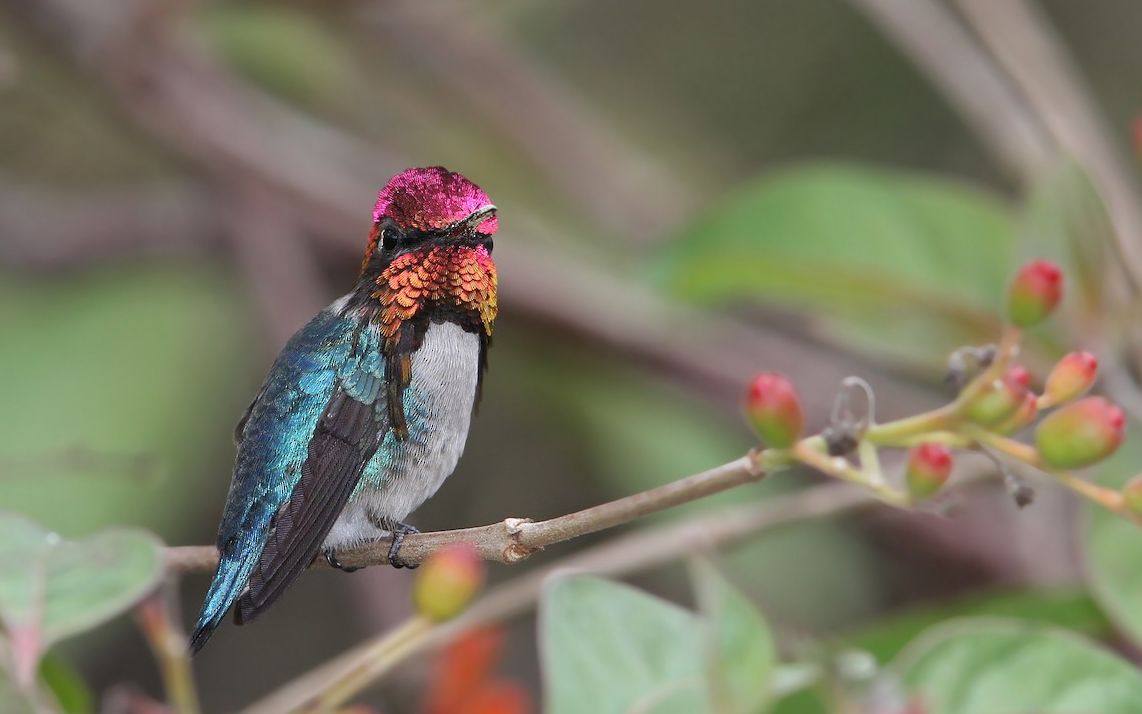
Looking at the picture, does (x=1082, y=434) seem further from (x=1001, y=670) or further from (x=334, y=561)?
(x=334, y=561)

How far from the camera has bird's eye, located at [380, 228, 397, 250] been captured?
1.25 metres

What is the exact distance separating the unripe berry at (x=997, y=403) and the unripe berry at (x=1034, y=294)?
12 centimetres

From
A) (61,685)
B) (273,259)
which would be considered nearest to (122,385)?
(273,259)

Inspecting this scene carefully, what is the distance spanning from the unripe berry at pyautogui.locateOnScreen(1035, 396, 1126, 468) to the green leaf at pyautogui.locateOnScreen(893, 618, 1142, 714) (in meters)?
0.41

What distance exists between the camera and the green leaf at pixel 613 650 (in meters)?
1.19

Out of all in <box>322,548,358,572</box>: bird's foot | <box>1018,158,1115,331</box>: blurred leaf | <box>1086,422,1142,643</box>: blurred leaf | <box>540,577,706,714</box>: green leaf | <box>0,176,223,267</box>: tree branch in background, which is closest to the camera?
<box>540,577,706,714</box>: green leaf

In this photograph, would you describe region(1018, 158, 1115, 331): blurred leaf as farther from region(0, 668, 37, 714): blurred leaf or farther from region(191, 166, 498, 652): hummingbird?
region(0, 668, 37, 714): blurred leaf

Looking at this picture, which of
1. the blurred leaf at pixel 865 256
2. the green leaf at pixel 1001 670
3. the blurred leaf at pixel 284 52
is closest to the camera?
the green leaf at pixel 1001 670

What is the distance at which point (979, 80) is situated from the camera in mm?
2881

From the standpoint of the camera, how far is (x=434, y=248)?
4.03 feet

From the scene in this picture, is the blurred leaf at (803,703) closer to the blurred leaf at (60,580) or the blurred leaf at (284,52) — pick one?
the blurred leaf at (60,580)

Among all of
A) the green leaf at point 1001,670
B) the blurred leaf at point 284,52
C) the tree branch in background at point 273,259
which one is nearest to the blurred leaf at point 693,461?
the tree branch in background at point 273,259

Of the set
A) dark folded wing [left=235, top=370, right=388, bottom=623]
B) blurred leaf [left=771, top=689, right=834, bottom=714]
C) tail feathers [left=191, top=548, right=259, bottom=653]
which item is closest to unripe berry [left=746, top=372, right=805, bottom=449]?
dark folded wing [left=235, top=370, right=388, bottom=623]

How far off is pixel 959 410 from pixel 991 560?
5.86ft
